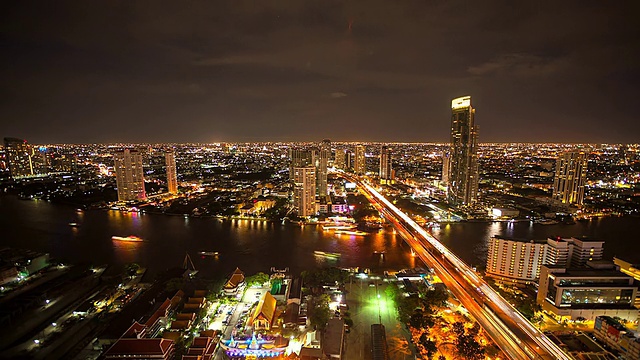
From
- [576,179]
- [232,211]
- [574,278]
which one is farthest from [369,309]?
[576,179]

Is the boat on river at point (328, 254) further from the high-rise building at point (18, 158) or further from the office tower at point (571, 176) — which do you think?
the high-rise building at point (18, 158)

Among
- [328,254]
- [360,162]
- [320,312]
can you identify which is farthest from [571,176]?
[360,162]

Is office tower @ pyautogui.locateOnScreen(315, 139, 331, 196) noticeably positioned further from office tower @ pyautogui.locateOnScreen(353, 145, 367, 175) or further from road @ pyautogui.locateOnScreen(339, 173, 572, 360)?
office tower @ pyautogui.locateOnScreen(353, 145, 367, 175)

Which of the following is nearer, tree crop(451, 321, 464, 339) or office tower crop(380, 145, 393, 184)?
tree crop(451, 321, 464, 339)

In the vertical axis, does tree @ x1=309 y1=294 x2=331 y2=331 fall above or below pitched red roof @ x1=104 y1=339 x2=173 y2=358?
below

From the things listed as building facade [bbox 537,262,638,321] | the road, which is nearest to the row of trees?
the road

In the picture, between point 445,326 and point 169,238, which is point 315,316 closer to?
point 445,326

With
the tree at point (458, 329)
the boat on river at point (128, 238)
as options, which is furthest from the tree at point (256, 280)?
the boat on river at point (128, 238)
